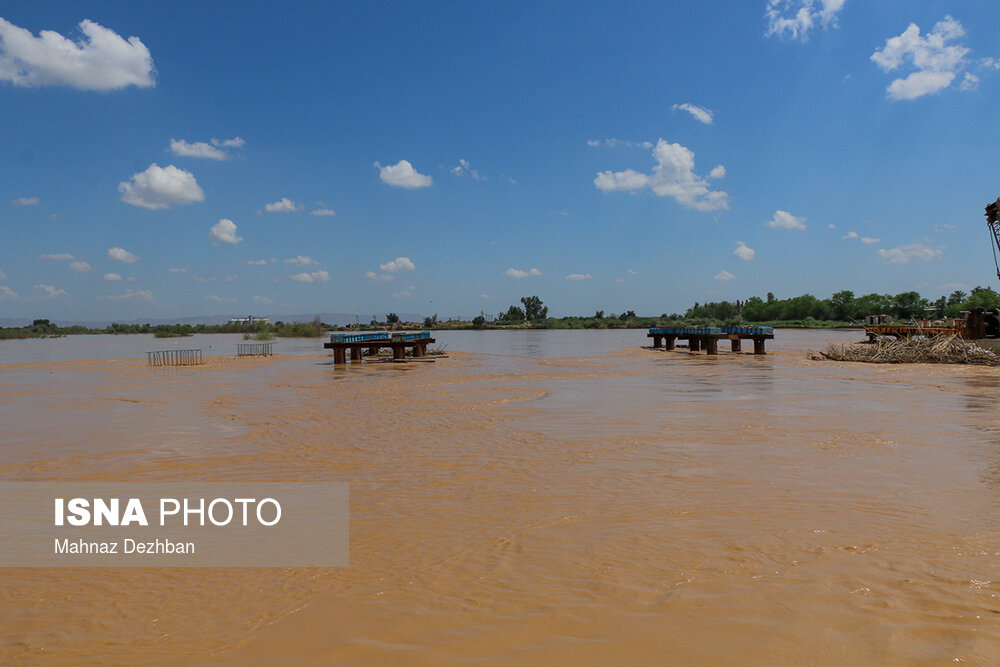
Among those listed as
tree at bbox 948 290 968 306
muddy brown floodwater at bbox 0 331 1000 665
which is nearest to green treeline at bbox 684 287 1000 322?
tree at bbox 948 290 968 306

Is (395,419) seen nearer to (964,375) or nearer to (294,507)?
(294,507)

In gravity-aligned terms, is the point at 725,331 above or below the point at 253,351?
above

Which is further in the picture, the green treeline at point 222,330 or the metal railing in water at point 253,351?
the green treeline at point 222,330

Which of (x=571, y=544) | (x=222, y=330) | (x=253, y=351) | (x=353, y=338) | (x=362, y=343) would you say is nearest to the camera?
(x=571, y=544)

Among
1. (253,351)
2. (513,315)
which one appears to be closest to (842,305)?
(513,315)

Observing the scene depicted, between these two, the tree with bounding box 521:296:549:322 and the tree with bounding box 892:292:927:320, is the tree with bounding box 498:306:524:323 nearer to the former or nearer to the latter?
the tree with bounding box 521:296:549:322

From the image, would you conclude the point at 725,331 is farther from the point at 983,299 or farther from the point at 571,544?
the point at 983,299

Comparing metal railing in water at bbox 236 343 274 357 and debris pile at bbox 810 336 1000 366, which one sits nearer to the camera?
debris pile at bbox 810 336 1000 366

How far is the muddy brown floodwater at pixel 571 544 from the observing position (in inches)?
140

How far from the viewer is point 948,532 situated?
520cm

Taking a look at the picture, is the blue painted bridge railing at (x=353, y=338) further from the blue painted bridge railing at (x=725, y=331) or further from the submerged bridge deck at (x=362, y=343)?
the blue painted bridge railing at (x=725, y=331)

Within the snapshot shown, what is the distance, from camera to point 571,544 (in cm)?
513

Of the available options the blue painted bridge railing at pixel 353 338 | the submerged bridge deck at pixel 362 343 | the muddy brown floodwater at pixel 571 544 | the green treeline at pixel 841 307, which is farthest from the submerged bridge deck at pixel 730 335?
the green treeline at pixel 841 307

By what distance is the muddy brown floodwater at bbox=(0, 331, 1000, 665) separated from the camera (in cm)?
356
